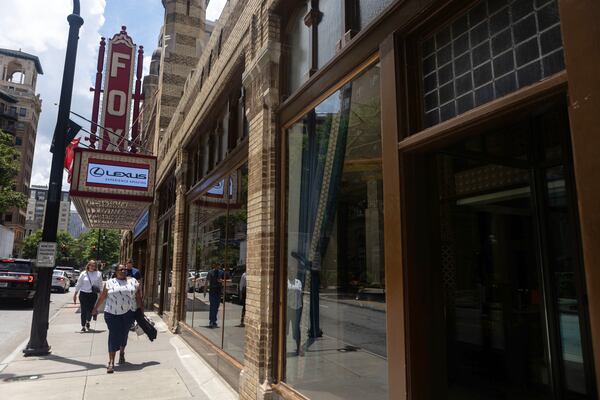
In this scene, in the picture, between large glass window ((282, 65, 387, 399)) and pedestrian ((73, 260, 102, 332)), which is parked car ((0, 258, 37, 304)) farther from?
large glass window ((282, 65, 387, 399))

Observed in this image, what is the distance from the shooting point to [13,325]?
40.3 ft

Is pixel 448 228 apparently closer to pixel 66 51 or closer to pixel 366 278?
pixel 366 278

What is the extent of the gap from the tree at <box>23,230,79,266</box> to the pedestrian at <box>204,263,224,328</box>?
190 ft

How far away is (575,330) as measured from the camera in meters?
5.26

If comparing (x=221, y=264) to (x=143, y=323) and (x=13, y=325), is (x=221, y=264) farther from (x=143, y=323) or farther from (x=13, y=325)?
(x=13, y=325)

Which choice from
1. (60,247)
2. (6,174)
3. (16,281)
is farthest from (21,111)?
(16,281)

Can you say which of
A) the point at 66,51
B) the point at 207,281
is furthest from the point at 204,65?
the point at 207,281

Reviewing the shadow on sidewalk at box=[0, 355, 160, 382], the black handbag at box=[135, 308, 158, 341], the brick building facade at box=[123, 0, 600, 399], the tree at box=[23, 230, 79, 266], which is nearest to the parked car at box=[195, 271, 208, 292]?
the brick building facade at box=[123, 0, 600, 399]

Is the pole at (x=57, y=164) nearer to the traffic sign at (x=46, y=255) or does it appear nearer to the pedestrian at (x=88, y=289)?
the traffic sign at (x=46, y=255)

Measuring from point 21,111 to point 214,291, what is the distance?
93392mm

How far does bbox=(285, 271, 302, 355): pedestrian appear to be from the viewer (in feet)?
15.5

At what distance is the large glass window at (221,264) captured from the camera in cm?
647

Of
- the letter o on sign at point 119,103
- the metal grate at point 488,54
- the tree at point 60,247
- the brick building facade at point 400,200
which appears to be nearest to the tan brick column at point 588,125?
the brick building facade at point 400,200

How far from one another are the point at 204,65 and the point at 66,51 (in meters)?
2.95
